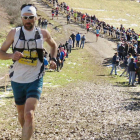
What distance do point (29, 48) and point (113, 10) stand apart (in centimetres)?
7138

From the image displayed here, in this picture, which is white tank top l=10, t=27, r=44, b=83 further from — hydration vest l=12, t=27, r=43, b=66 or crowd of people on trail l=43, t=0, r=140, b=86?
crowd of people on trail l=43, t=0, r=140, b=86

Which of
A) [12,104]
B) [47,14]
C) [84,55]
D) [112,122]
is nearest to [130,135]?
[112,122]

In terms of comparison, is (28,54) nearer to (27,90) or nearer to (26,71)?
(26,71)

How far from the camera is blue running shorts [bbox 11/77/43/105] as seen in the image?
191 inches

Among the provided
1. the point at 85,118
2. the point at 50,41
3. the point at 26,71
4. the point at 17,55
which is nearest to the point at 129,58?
the point at 85,118

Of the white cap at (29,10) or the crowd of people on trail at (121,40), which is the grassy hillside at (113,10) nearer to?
the crowd of people on trail at (121,40)

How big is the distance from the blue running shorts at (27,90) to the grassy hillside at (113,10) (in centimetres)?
5017

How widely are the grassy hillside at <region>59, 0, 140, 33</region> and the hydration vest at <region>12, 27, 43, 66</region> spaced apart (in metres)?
50.2

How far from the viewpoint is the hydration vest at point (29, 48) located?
4844mm

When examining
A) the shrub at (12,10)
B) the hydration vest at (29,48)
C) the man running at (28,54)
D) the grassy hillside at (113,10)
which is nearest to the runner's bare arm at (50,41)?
the man running at (28,54)

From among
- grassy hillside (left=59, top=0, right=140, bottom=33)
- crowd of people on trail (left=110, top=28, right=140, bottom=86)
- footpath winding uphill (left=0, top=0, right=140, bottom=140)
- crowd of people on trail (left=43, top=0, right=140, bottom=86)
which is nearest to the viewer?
footpath winding uphill (left=0, top=0, right=140, bottom=140)

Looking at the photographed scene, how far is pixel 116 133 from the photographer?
20.9 feet

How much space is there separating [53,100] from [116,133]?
502 cm

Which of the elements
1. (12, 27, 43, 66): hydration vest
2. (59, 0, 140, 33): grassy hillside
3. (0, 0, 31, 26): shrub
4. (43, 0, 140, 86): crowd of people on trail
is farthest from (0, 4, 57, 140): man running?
(59, 0, 140, 33): grassy hillside
